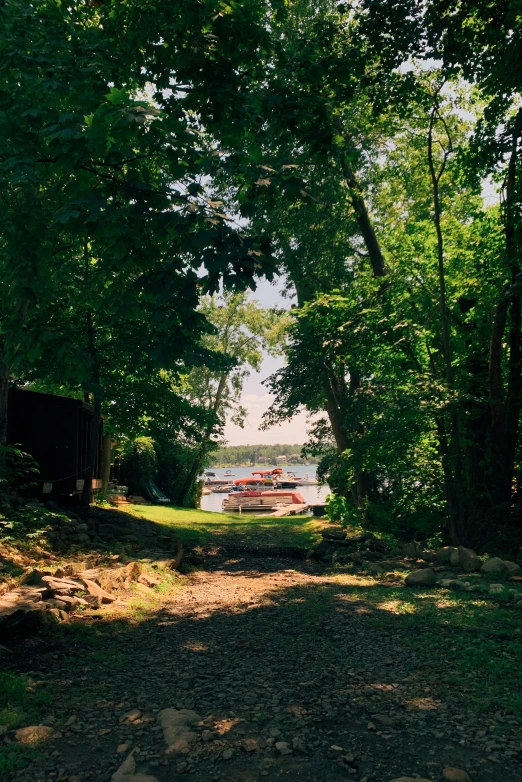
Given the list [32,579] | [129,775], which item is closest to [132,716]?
[129,775]

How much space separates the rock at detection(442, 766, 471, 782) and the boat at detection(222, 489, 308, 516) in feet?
114

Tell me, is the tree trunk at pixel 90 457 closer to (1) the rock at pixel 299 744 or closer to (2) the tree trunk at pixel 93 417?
(2) the tree trunk at pixel 93 417

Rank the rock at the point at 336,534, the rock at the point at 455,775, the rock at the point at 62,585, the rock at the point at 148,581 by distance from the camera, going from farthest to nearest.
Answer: the rock at the point at 336,534 → the rock at the point at 148,581 → the rock at the point at 62,585 → the rock at the point at 455,775

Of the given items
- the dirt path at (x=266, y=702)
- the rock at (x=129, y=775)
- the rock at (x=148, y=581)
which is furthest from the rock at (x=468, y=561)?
the rock at (x=129, y=775)

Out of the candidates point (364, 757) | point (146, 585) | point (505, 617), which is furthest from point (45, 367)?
point (364, 757)

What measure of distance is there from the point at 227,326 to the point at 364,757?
3643 centimetres

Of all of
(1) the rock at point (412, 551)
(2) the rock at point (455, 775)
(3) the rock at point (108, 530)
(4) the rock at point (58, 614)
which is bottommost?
(1) the rock at point (412, 551)

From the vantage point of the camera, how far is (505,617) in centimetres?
643

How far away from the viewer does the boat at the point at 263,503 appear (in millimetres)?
43091

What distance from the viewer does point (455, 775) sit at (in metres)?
3.12

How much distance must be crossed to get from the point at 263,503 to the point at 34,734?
145ft

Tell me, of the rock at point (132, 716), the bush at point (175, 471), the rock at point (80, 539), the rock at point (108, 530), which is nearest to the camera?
the rock at point (132, 716)

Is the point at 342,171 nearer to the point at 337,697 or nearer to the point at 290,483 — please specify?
the point at 337,697

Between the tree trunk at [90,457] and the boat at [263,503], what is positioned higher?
the tree trunk at [90,457]
